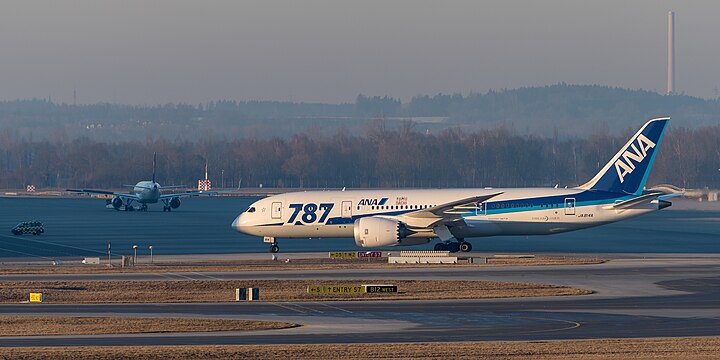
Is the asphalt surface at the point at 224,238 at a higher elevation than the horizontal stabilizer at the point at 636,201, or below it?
below

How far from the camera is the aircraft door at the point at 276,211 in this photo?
2682 inches

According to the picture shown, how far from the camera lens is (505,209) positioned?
6500 centimetres

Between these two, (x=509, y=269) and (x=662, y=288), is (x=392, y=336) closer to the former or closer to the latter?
(x=662, y=288)

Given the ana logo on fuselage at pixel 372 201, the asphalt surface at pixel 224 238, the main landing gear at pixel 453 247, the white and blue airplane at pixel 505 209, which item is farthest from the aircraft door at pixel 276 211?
the main landing gear at pixel 453 247

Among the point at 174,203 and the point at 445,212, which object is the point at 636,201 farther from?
the point at 174,203

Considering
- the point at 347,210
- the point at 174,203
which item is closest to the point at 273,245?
the point at 347,210

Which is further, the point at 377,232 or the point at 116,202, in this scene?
the point at 116,202

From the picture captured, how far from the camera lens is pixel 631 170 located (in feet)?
213

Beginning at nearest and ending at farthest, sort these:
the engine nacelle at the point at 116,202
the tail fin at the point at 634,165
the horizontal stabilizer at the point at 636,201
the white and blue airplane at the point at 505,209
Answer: the horizontal stabilizer at the point at 636,201
the white and blue airplane at the point at 505,209
the tail fin at the point at 634,165
the engine nacelle at the point at 116,202

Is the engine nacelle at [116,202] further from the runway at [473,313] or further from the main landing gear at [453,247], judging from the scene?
the runway at [473,313]

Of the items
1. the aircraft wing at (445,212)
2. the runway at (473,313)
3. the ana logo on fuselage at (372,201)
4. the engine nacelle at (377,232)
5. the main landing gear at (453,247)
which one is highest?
the ana logo on fuselage at (372,201)

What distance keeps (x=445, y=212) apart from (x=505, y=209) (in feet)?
10.6

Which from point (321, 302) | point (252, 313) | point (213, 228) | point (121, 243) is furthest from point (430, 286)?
point (213, 228)

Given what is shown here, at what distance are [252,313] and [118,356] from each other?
10.4 metres
